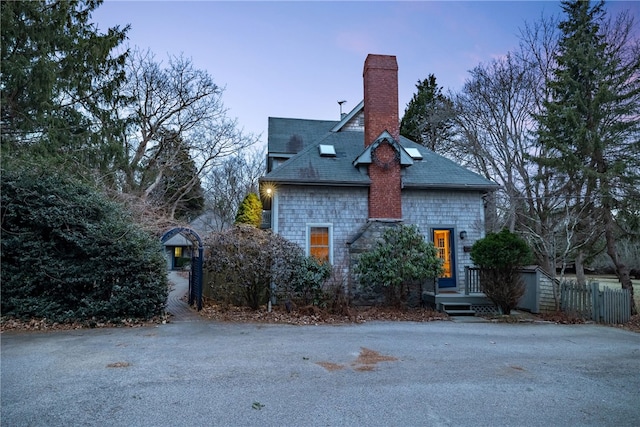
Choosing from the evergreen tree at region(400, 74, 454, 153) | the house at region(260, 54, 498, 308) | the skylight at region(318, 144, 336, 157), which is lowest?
the house at region(260, 54, 498, 308)

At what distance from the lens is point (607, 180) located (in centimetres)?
1088

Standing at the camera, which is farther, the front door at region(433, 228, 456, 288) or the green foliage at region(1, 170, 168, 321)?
the front door at region(433, 228, 456, 288)

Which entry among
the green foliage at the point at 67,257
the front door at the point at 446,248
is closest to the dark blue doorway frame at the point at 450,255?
the front door at the point at 446,248

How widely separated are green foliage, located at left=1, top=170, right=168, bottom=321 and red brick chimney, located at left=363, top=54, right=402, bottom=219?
6812 mm

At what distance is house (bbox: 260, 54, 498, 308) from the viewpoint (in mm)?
11188

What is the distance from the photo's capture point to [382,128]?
12.0m

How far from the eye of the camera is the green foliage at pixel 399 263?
9.63 metres

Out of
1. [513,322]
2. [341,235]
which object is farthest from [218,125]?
[513,322]

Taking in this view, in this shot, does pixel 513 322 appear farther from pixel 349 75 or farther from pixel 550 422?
pixel 349 75

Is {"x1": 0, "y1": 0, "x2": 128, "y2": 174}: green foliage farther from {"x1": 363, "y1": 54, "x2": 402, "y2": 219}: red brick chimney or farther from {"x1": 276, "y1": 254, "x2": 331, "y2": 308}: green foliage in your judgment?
{"x1": 363, "y1": 54, "x2": 402, "y2": 219}: red brick chimney

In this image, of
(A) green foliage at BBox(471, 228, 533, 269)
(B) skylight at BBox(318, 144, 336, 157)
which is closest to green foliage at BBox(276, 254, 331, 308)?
(A) green foliage at BBox(471, 228, 533, 269)

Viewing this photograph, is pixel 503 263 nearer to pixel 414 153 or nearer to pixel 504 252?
pixel 504 252

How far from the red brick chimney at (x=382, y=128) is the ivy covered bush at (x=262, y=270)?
11.0 ft

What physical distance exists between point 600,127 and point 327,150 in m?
8.80
